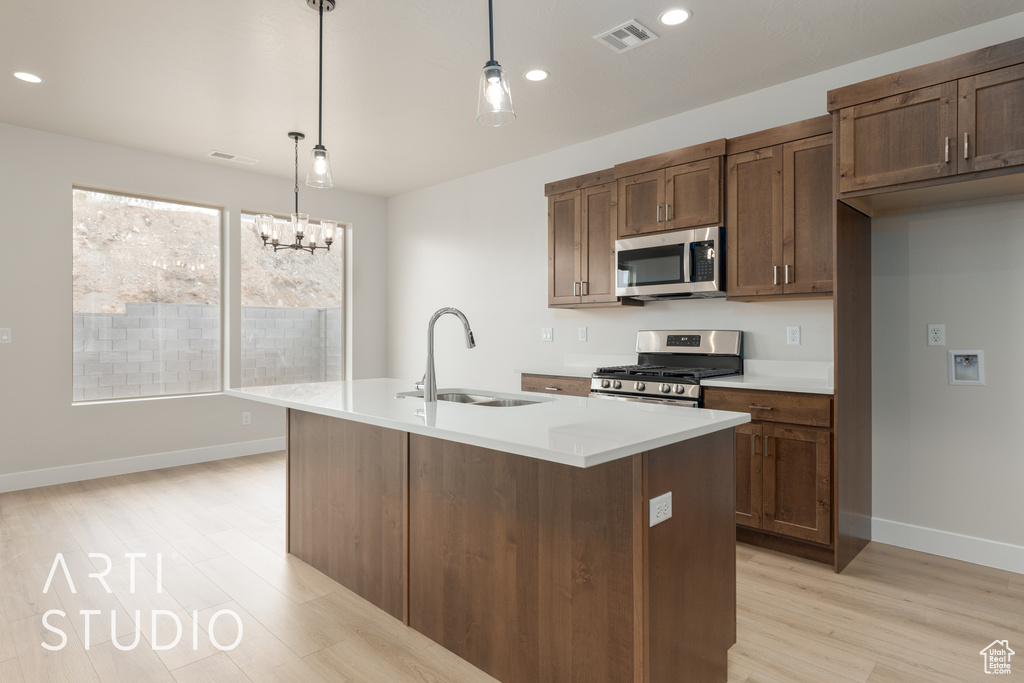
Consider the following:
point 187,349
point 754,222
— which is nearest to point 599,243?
point 754,222

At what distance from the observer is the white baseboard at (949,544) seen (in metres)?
2.67

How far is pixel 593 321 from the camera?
14.3 ft

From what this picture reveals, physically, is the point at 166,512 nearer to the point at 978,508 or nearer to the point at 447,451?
the point at 447,451

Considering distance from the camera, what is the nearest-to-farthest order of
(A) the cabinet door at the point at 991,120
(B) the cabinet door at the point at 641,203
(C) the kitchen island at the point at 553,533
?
(C) the kitchen island at the point at 553,533
(A) the cabinet door at the point at 991,120
(B) the cabinet door at the point at 641,203

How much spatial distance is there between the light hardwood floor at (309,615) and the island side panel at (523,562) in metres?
0.16

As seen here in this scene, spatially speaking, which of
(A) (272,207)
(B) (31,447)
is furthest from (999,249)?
(B) (31,447)

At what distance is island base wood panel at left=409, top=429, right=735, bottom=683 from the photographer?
1513 millimetres

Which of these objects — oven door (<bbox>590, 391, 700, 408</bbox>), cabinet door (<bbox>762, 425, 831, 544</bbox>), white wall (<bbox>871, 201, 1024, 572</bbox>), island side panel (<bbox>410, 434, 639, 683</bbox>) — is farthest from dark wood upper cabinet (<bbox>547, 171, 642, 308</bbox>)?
island side panel (<bbox>410, 434, 639, 683</bbox>)

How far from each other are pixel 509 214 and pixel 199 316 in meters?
2.97

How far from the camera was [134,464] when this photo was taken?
4.63 metres

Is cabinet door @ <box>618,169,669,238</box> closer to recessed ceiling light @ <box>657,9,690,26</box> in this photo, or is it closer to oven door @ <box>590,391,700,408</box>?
recessed ceiling light @ <box>657,9,690,26</box>

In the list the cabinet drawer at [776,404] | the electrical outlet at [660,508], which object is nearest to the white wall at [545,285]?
the cabinet drawer at [776,404]

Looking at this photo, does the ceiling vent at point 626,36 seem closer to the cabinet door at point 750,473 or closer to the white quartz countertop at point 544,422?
the white quartz countertop at point 544,422

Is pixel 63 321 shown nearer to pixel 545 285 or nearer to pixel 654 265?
pixel 545 285
